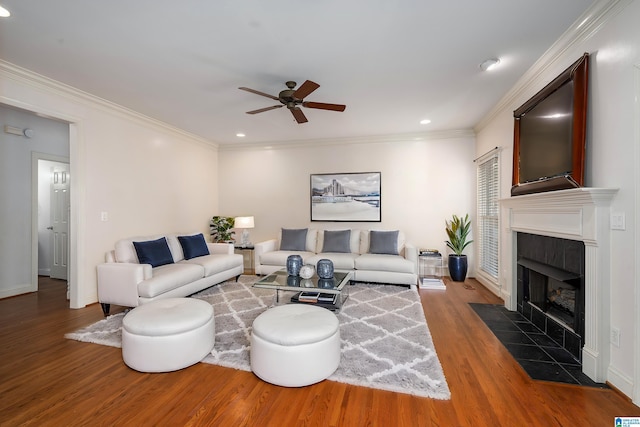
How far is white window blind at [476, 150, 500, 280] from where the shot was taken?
4273 mm

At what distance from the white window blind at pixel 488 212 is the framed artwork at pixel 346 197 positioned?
174 centimetres

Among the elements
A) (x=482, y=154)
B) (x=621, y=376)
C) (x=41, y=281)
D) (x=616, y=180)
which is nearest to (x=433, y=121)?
(x=482, y=154)

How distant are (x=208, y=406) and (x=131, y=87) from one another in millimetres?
3540

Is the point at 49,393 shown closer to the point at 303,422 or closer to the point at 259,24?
the point at 303,422

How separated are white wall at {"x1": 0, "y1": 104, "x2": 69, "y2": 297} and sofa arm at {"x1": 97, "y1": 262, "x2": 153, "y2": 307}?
81.1 inches

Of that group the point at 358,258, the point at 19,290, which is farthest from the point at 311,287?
the point at 19,290

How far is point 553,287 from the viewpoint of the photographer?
281 centimetres

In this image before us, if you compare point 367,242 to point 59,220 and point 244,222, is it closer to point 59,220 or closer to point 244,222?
point 244,222

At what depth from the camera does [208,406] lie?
1787 millimetres

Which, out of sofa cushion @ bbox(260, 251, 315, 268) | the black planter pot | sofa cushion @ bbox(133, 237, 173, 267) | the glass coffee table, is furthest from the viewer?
sofa cushion @ bbox(260, 251, 315, 268)

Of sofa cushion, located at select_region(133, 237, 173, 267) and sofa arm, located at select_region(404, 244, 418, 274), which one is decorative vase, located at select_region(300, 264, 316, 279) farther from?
sofa cushion, located at select_region(133, 237, 173, 267)

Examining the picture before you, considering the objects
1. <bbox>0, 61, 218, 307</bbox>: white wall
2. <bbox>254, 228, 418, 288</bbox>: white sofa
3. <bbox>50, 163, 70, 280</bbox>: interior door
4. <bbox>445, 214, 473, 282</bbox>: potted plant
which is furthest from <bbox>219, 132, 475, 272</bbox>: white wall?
<bbox>50, 163, 70, 280</bbox>: interior door

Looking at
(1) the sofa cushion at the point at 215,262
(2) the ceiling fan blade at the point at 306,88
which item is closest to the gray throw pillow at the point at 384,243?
(1) the sofa cushion at the point at 215,262

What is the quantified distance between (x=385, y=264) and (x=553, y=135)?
2649 millimetres
